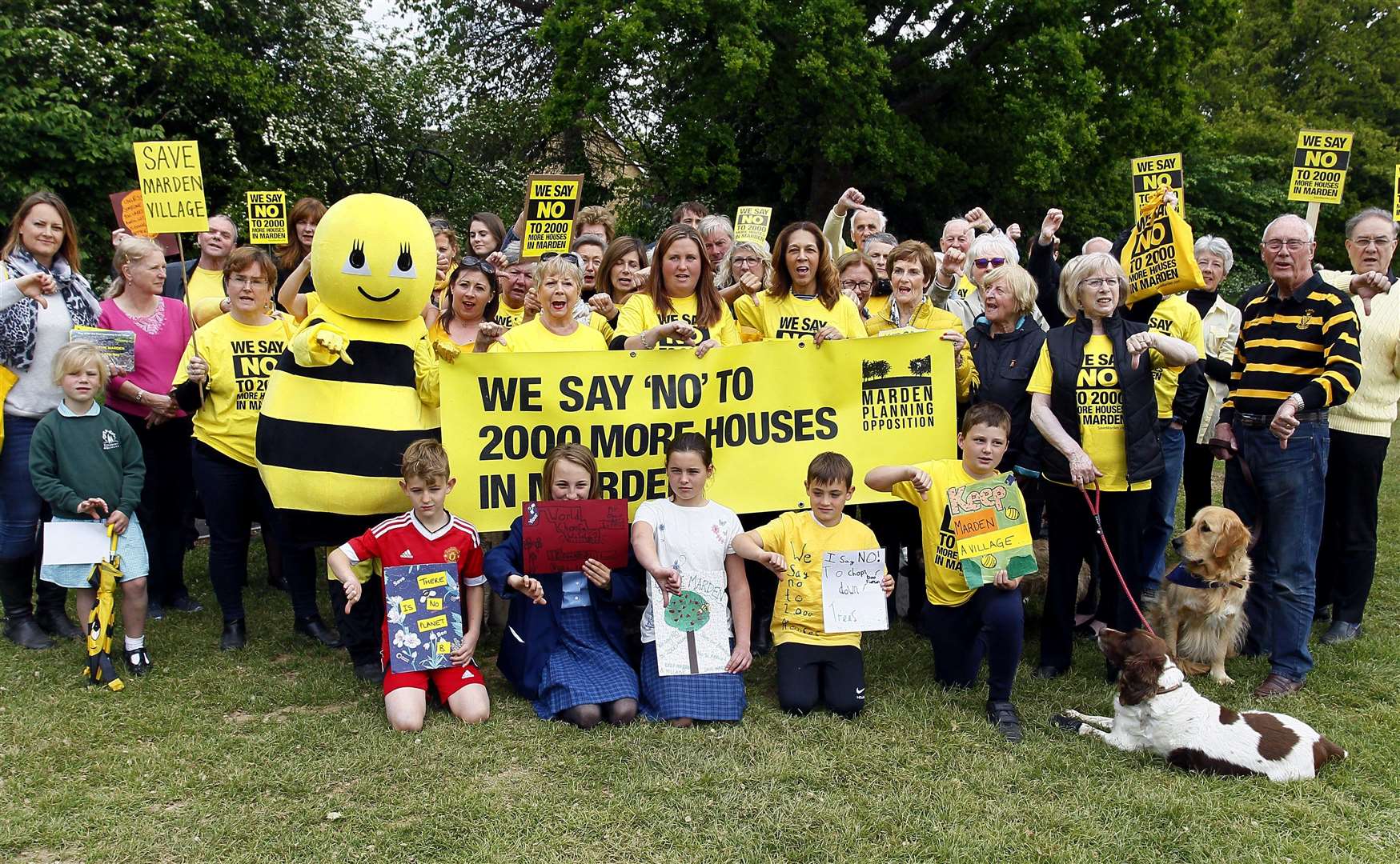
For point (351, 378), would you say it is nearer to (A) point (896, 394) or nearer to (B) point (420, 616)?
(B) point (420, 616)

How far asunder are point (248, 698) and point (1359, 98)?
41582 mm

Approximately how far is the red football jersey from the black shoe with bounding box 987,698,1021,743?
105 inches

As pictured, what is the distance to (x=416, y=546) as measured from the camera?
4.95 m

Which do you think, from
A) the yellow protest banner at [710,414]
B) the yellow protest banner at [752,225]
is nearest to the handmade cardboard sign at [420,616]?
the yellow protest banner at [710,414]

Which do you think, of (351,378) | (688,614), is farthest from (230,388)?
(688,614)

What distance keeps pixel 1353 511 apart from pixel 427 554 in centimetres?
530

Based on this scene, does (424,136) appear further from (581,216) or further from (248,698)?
(248,698)

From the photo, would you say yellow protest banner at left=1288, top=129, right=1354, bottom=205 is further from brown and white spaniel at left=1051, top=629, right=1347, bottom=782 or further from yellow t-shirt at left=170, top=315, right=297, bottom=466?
yellow t-shirt at left=170, top=315, right=297, bottom=466

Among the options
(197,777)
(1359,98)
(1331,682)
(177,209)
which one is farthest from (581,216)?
(1359,98)

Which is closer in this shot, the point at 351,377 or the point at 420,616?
the point at 420,616

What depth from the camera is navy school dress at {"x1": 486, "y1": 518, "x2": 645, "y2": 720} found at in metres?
4.90

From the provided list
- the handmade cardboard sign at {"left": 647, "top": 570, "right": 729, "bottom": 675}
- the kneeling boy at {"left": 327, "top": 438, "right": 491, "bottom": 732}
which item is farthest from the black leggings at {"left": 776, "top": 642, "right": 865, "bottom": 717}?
the kneeling boy at {"left": 327, "top": 438, "right": 491, "bottom": 732}

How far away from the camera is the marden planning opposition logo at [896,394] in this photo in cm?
589

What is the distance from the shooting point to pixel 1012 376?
5.65 m
